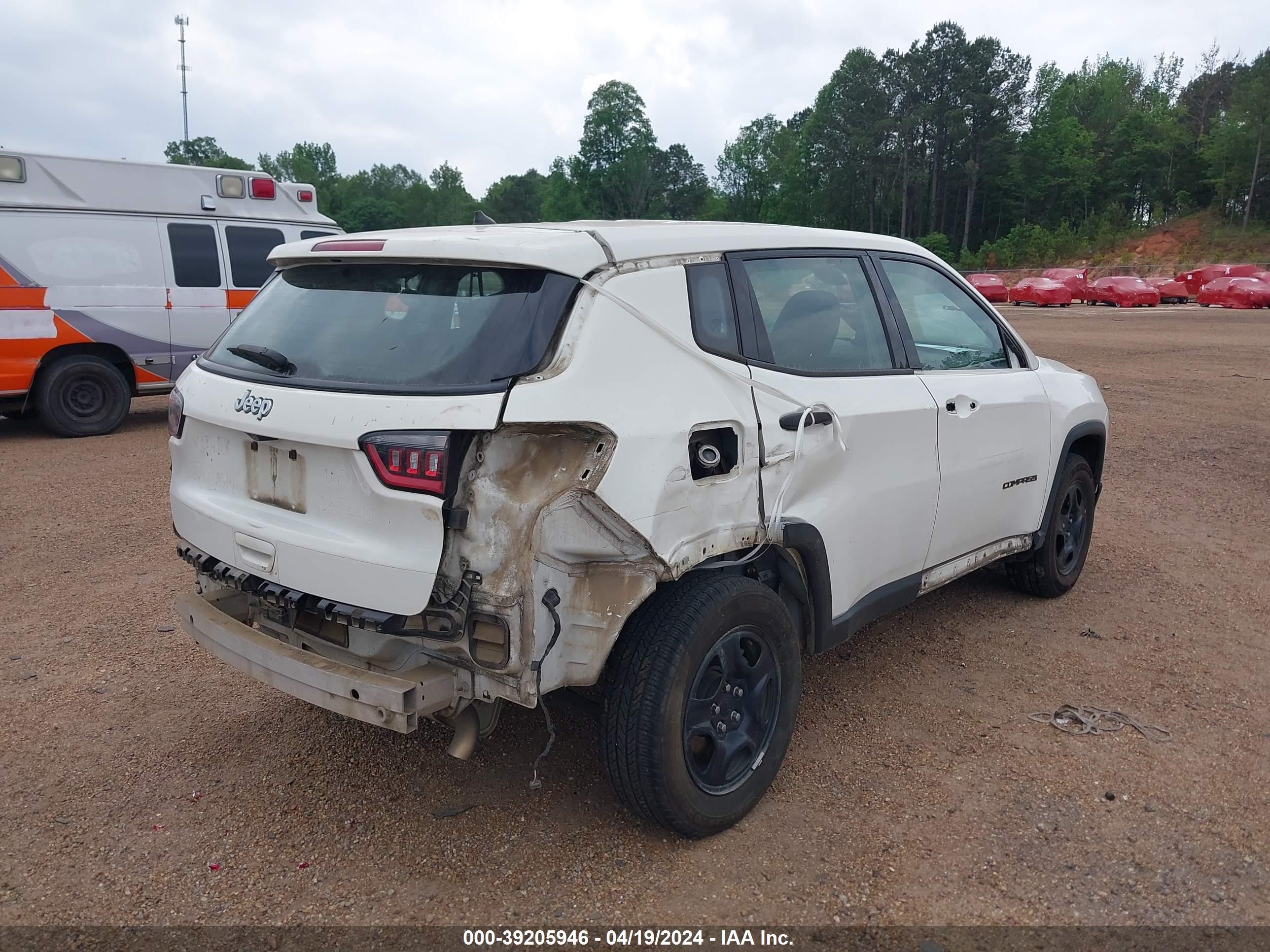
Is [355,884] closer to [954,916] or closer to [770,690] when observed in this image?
[770,690]

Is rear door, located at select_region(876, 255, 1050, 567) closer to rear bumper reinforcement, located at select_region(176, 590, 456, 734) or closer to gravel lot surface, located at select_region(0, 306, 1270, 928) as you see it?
gravel lot surface, located at select_region(0, 306, 1270, 928)

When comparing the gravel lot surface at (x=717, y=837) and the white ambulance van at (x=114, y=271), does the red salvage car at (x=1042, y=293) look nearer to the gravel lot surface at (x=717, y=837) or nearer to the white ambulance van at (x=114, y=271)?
the white ambulance van at (x=114, y=271)

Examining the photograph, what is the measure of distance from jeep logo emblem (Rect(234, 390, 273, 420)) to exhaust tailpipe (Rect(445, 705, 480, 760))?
1.04m

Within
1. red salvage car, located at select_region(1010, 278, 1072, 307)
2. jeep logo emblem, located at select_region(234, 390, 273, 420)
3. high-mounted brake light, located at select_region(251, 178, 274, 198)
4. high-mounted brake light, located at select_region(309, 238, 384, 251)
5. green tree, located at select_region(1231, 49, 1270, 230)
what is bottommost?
red salvage car, located at select_region(1010, 278, 1072, 307)

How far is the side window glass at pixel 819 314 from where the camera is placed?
3.30 m

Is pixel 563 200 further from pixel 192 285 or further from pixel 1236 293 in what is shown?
pixel 192 285

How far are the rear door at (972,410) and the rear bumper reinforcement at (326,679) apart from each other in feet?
7.22

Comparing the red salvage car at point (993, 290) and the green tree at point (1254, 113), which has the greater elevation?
the green tree at point (1254, 113)

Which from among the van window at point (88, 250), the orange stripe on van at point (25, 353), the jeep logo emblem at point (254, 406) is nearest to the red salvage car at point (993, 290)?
the van window at point (88, 250)

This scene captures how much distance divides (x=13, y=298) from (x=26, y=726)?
653cm

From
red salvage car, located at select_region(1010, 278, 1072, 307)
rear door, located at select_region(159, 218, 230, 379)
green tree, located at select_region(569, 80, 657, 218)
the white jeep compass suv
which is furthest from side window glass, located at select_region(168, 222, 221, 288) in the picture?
green tree, located at select_region(569, 80, 657, 218)

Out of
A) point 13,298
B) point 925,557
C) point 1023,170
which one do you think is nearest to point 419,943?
point 925,557

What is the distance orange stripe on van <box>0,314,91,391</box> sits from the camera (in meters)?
8.81

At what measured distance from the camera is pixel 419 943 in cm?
254
